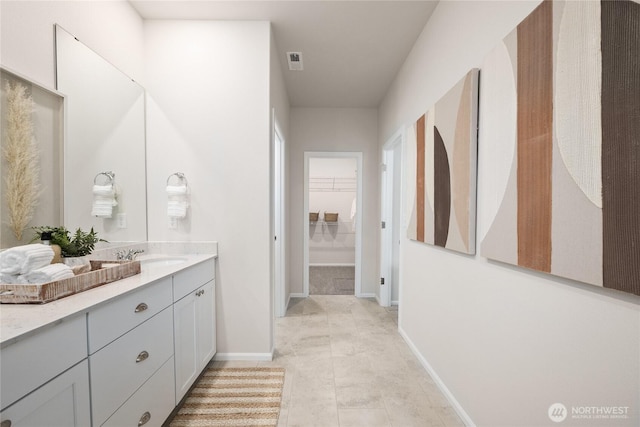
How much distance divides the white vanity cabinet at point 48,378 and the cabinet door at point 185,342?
0.63 metres

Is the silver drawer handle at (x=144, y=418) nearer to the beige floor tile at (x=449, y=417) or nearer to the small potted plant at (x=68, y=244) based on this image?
the small potted plant at (x=68, y=244)

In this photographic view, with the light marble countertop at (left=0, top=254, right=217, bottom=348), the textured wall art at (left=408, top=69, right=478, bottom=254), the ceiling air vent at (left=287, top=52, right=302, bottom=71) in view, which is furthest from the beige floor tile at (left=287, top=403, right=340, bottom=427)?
the ceiling air vent at (left=287, top=52, right=302, bottom=71)

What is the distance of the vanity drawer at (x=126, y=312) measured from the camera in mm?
1033

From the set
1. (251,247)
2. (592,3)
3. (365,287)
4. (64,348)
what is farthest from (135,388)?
(365,287)

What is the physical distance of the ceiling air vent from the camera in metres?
2.63

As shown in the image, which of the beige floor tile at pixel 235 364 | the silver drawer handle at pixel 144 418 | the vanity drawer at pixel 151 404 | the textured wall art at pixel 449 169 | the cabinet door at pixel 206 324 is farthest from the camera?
the beige floor tile at pixel 235 364

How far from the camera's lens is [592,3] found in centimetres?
82

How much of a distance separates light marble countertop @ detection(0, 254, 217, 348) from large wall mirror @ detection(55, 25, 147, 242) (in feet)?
2.15

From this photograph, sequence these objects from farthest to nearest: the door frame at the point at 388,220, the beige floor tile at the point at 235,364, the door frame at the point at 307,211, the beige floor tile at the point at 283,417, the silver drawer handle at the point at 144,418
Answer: the door frame at the point at 307,211, the door frame at the point at 388,220, the beige floor tile at the point at 235,364, the beige floor tile at the point at 283,417, the silver drawer handle at the point at 144,418

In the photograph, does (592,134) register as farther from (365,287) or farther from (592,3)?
(365,287)

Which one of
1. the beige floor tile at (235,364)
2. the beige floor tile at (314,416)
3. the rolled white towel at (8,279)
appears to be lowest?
the beige floor tile at (314,416)

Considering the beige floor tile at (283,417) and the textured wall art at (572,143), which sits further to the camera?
the beige floor tile at (283,417)

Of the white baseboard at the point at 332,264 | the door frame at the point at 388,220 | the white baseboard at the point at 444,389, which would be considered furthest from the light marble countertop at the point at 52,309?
the white baseboard at the point at 332,264

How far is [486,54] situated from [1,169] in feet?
7.65
